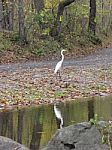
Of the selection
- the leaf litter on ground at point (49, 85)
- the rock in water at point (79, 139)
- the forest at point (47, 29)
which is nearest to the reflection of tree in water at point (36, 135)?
the rock in water at point (79, 139)

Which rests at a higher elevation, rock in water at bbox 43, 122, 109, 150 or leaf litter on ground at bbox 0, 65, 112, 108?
rock in water at bbox 43, 122, 109, 150

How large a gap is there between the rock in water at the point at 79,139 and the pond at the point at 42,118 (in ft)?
5.63

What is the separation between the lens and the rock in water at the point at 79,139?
22.4 ft

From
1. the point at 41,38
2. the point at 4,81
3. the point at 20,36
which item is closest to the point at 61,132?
the point at 4,81

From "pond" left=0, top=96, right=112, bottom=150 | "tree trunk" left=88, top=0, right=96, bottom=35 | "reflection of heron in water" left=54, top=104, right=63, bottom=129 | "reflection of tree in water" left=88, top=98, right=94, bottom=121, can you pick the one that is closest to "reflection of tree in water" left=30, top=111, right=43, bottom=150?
"pond" left=0, top=96, right=112, bottom=150

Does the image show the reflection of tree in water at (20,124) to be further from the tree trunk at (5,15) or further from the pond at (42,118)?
the tree trunk at (5,15)

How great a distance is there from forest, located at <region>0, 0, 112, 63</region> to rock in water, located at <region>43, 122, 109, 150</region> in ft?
67.6

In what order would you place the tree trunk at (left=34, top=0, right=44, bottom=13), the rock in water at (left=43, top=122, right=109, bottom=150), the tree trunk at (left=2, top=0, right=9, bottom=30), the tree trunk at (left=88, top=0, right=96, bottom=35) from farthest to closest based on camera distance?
the tree trunk at (left=88, top=0, right=96, bottom=35), the tree trunk at (left=2, top=0, right=9, bottom=30), the tree trunk at (left=34, top=0, right=44, bottom=13), the rock in water at (left=43, top=122, right=109, bottom=150)

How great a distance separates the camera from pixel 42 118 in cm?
1198

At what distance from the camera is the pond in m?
9.82

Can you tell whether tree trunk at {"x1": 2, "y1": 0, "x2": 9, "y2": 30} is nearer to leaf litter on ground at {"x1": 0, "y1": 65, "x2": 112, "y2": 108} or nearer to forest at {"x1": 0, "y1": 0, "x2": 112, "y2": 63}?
forest at {"x1": 0, "y1": 0, "x2": 112, "y2": 63}

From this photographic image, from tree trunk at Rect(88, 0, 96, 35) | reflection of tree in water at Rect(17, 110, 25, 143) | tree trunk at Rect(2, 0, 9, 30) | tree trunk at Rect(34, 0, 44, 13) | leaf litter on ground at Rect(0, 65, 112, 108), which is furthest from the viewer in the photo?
tree trunk at Rect(88, 0, 96, 35)

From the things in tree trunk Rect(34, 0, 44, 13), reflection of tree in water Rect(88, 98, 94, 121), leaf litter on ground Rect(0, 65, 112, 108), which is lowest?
leaf litter on ground Rect(0, 65, 112, 108)

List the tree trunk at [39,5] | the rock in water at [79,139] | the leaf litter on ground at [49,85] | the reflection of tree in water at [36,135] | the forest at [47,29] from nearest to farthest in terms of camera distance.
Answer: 1. the rock in water at [79,139]
2. the reflection of tree in water at [36,135]
3. the leaf litter on ground at [49,85]
4. the forest at [47,29]
5. the tree trunk at [39,5]
